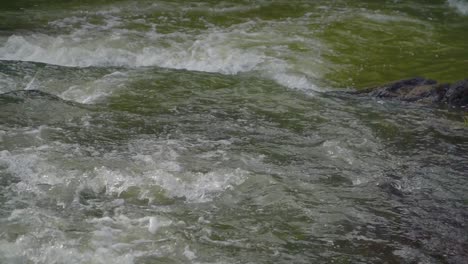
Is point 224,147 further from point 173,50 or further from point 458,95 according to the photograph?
point 173,50

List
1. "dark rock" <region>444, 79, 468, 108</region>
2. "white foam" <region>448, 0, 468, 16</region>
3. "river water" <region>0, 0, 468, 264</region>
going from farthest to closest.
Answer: "white foam" <region>448, 0, 468, 16</region> → "dark rock" <region>444, 79, 468, 108</region> → "river water" <region>0, 0, 468, 264</region>

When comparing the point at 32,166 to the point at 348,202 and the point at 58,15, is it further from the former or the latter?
the point at 58,15

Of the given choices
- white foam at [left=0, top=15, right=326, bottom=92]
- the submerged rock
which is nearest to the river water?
white foam at [left=0, top=15, right=326, bottom=92]

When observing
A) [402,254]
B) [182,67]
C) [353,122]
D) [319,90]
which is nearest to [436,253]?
[402,254]

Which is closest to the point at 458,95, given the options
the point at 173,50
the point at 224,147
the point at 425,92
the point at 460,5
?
the point at 425,92

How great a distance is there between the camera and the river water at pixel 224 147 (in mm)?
4762

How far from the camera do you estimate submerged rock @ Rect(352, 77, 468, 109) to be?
8523mm

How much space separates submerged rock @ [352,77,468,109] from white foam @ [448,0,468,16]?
6011 mm

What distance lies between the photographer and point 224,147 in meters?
6.56

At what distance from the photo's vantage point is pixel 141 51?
10.7 metres

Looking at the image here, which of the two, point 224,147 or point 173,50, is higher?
point 224,147

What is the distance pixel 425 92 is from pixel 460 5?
7.22 m

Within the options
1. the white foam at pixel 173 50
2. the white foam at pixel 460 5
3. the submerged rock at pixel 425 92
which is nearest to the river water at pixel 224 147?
the white foam at pixel 173 50

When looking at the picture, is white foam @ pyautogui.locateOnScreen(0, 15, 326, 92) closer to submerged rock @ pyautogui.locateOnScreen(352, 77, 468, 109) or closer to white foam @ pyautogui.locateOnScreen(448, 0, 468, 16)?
submerged rock @ pyautogui.locateOnScreen(352, 77, 468, 109)
